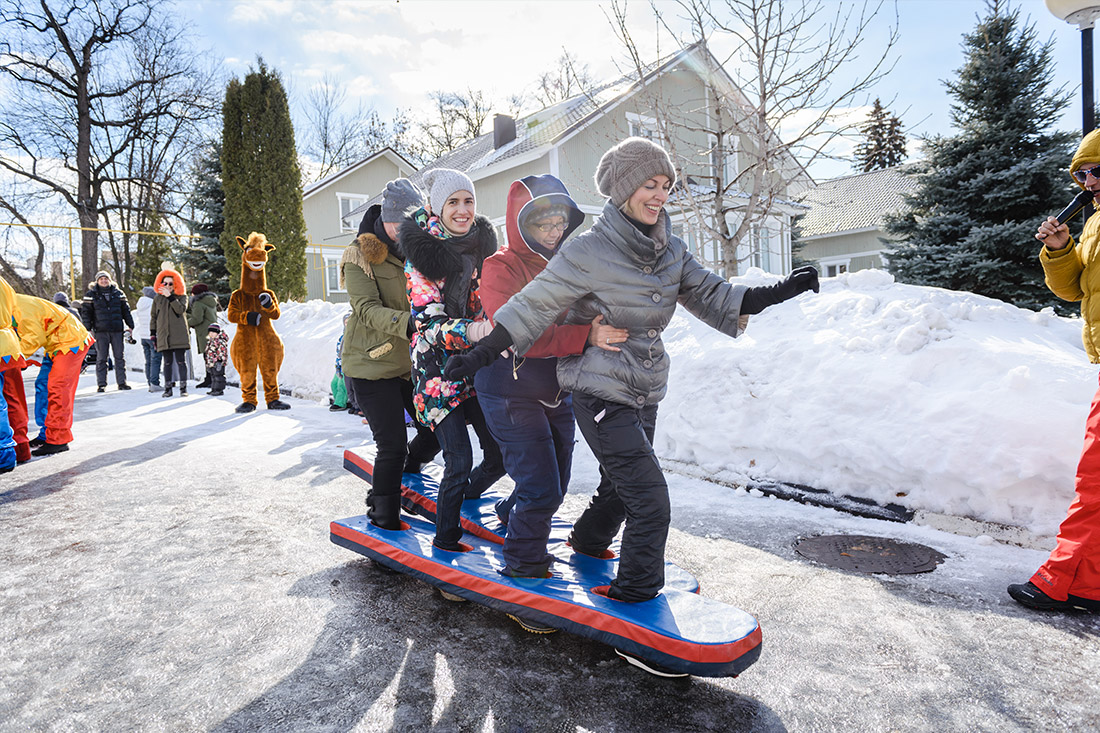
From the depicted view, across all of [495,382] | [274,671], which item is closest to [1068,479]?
[495,382]

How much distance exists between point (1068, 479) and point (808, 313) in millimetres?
2928

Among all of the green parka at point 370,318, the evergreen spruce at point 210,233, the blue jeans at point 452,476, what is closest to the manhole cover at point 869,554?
the blue jeans at point 452,476

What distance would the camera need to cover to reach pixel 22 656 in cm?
291

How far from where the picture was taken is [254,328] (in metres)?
10.1

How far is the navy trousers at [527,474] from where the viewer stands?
3.11 m

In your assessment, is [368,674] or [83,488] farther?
[83,488]

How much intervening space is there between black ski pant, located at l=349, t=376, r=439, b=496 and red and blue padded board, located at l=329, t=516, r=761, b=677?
37cm

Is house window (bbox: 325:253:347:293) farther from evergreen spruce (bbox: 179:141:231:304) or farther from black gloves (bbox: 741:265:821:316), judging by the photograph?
black gloves (bbox: 741:265:821:316)

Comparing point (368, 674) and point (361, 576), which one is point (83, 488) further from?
point (368, 674)

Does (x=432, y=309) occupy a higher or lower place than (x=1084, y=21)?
lower

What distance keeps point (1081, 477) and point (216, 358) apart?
40.5 ft

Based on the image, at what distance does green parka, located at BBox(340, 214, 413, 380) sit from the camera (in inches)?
154

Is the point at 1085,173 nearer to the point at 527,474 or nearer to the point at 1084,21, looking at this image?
the point at 1084,21

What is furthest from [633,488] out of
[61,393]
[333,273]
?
[333,273]
